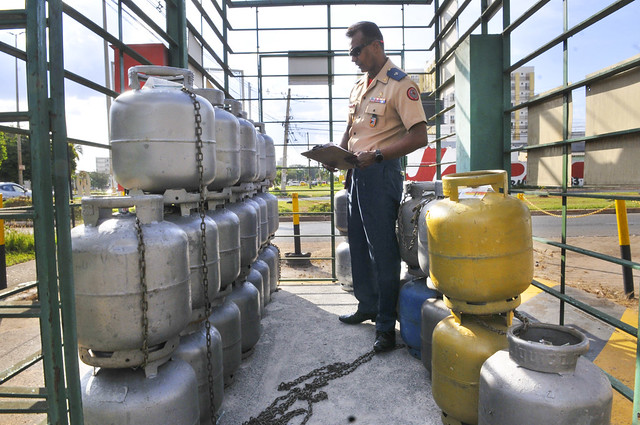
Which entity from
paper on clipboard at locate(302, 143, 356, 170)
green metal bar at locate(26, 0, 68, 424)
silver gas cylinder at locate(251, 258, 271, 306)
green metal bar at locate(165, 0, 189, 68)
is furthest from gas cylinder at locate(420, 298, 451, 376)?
green metal bar at locate(165, 0, 189, 68)

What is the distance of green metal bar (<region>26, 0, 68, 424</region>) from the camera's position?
1.64 metres

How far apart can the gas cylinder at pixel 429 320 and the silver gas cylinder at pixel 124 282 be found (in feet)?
5.01

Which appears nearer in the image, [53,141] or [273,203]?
[53,141]

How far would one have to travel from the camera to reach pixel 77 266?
1739mm

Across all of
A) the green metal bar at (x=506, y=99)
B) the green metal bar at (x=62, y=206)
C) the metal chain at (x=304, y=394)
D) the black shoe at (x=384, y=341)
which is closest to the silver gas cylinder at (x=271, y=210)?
the black shoe at (x=384, y=341)

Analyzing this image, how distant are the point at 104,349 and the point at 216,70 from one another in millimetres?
4161

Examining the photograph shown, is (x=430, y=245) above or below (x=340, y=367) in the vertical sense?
above

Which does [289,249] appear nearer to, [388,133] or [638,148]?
[388,133]

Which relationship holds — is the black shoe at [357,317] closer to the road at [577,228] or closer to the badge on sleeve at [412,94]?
the badge on sleeve at [412,94]

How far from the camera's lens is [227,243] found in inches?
104

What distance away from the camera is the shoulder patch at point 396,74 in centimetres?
319

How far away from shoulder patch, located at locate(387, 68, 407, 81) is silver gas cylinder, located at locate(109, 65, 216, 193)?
63.3 inches

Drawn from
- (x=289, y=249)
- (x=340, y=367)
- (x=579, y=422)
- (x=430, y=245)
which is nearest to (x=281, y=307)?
(x=340, y=367)

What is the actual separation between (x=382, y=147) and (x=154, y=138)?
1.73 m
